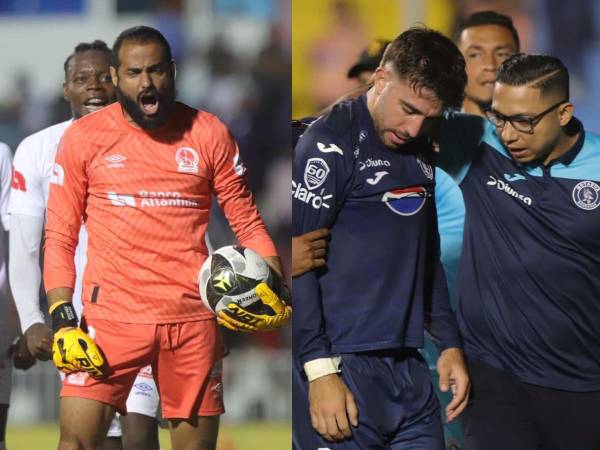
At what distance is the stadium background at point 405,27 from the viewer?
5.10m

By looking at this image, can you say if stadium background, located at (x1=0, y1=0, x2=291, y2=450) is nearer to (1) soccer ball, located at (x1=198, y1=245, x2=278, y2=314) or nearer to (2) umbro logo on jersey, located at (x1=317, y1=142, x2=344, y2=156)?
(1) soccer ball, located at (x1=198, y1=245, x2=278, y2=314)

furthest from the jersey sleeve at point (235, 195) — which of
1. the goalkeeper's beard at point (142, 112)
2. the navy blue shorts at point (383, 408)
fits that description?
the navy blue shorts at point (383, 408)

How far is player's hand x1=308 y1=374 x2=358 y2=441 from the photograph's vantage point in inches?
107

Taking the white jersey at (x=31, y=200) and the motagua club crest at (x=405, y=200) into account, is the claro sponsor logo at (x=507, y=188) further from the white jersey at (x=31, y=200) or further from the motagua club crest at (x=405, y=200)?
the white jersey at (x=31, y=200)

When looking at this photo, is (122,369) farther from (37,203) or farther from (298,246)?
(298,246)

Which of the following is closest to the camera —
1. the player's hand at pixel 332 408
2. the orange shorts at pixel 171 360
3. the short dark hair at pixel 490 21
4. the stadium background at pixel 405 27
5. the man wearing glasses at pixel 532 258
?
the player's hand at pixel 332 408

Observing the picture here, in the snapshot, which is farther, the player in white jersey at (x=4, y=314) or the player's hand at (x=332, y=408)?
the player in white jersey at (x=4, y=314)

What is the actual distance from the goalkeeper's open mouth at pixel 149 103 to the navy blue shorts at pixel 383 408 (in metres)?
1.20

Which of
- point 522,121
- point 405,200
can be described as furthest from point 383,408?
point 522,121

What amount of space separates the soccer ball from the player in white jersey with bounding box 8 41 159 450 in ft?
1.58

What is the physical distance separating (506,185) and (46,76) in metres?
1.79

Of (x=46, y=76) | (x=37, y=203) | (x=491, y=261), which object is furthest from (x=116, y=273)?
(x=491, y=261)

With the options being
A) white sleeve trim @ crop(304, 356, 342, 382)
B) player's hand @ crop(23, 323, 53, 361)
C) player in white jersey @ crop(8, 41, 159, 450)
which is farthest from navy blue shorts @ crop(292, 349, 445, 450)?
player's hand @ crop(23, 323, 53, 361)

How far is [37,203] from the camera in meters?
3.90
